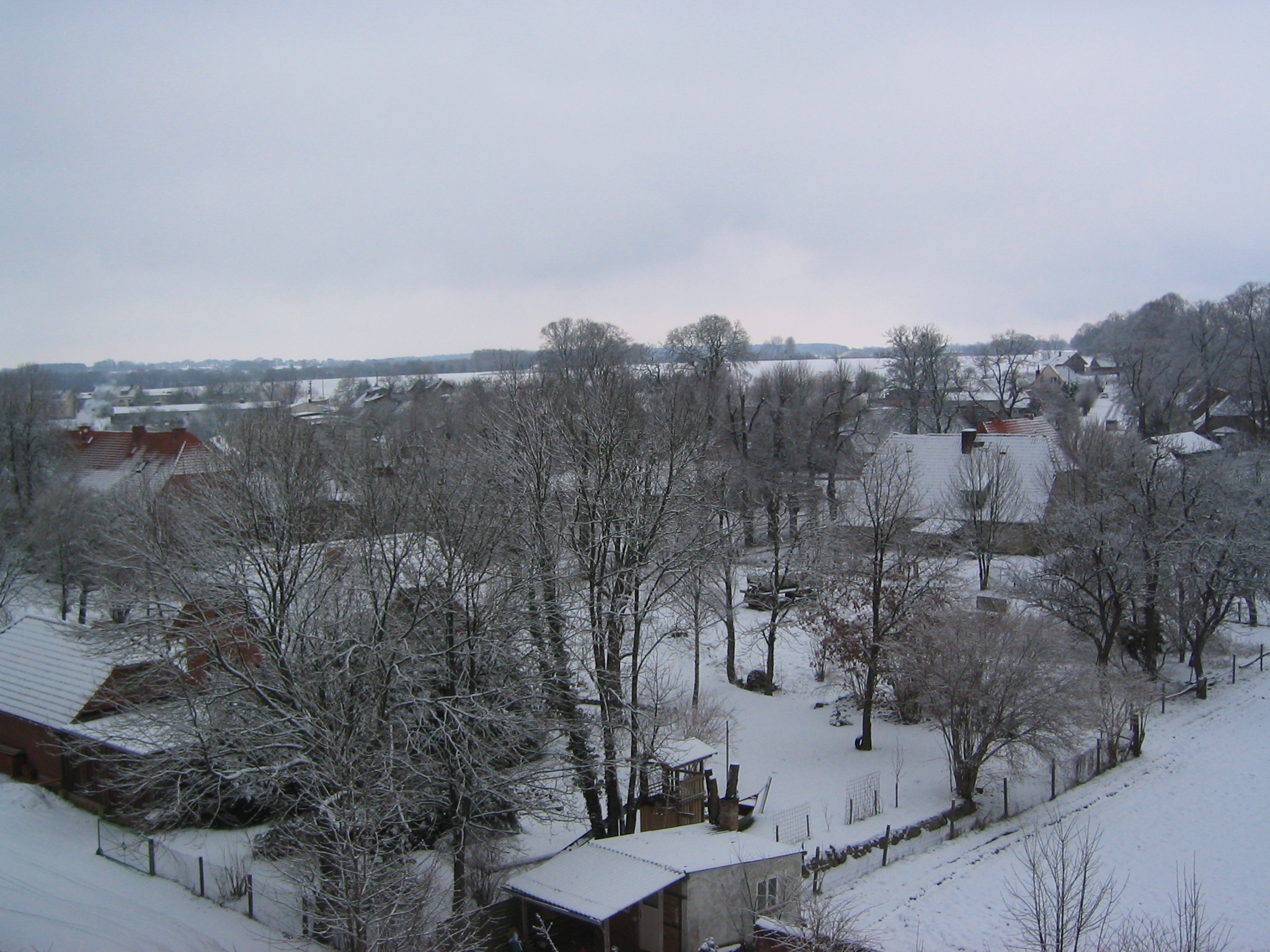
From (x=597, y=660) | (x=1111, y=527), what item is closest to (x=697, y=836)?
(x=597, y=660)

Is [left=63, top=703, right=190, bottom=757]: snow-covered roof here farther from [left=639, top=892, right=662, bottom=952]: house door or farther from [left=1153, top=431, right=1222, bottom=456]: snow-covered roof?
[left=1153, top=431, right=1222, bottom=456]: snow-covered roof

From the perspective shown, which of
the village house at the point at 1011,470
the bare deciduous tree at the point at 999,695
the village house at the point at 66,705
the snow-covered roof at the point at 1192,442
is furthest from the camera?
the snow-covered roof at the point at 1192,442

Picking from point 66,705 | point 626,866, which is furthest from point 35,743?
point 626,866

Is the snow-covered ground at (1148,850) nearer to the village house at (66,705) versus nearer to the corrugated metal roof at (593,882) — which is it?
the corrugated metal roof at (593,882)

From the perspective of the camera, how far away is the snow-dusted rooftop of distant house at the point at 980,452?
39.3 metres

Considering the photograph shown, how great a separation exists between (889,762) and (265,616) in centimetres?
1471

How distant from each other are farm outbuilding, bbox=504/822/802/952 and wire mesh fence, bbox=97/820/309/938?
3514mm

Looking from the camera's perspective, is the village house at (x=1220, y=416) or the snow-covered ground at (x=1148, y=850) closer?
the snow-covered ground at (x=1148, y=850)

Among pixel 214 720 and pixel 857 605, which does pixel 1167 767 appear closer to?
pixel 857 605

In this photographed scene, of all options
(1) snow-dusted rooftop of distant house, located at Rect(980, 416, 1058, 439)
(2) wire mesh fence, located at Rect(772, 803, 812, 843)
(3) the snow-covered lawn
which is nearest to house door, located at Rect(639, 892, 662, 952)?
(2) wire mesh fence, located at Rect(772, 803, 812, 843)

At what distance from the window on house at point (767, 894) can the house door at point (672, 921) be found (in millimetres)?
1340

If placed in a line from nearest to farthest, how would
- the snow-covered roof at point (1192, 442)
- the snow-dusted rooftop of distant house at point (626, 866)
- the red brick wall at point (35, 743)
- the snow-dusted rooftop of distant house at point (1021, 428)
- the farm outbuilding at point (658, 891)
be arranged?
the snow-dusted rooftop of distant house at point (626, 866)
the farm outbuilding at point (658, 891)
the red brick wall at point (35, 743)
the snow-covered roof at point (1192, 442)
the snow-dusted rooftop of distant house at point (1021, 428)

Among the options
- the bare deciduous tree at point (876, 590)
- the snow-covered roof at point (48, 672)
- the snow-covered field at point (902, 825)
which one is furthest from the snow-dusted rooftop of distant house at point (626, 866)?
the snow-covered roof at point (48, 672)

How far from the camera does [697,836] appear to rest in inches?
566
